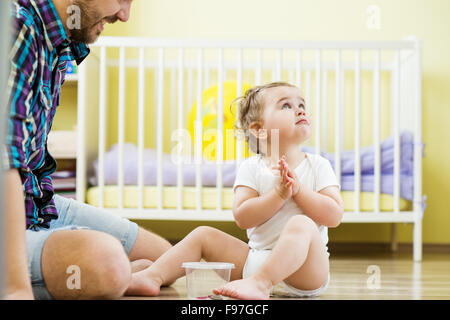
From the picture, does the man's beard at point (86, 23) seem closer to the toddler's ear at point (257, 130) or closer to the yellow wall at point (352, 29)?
the toddler's ear at point (257, 130)

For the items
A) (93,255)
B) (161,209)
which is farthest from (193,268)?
(161,209)

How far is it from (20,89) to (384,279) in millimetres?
992

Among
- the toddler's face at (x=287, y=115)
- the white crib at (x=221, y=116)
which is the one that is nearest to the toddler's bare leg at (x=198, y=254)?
the toddler's face at (x=287, y=115)

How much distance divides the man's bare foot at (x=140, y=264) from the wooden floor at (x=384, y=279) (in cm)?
7

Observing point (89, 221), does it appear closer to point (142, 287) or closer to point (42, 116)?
point (142, 287)

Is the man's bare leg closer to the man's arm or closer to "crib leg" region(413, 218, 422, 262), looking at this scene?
the man's arm

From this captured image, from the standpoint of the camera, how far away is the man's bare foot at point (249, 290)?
2.78 feet

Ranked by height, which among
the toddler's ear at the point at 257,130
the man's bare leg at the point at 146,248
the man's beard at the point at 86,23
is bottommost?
the man's bare leg at the point at 146,248

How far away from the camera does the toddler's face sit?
3.38 feet

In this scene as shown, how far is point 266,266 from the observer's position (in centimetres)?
90

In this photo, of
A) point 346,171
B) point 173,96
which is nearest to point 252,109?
point 346,171

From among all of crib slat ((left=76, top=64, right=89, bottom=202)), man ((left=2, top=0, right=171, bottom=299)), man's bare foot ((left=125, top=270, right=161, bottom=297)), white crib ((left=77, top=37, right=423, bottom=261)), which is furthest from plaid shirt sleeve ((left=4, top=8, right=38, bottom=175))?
crib slat ((left=76, top=64, right=89, bottom=202))

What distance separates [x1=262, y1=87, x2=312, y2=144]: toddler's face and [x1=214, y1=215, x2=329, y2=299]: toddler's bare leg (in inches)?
6.9
